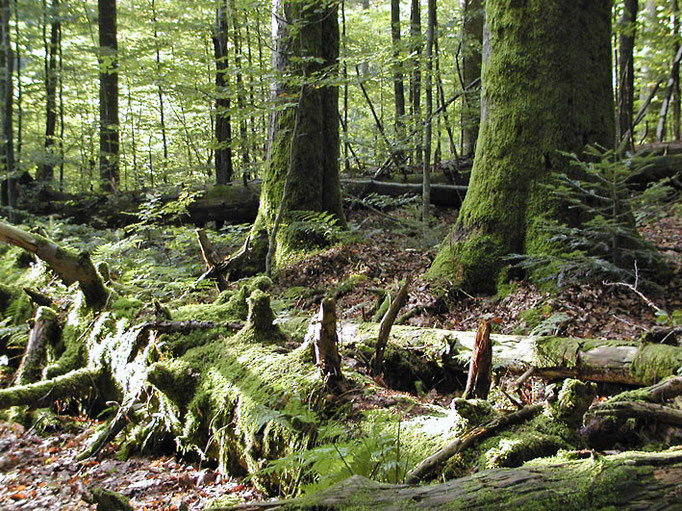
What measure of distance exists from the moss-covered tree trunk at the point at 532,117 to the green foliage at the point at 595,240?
0.20m

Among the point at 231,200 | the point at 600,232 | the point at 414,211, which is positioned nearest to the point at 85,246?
the point at 231,200

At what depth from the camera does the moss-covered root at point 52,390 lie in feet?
12.2

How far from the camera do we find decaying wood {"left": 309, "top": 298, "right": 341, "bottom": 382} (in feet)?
8.88

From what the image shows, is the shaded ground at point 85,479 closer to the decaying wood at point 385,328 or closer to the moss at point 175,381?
the moss at point 175,381

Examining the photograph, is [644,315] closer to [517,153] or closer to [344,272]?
[517,153]

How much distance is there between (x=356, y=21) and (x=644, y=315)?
17.7m

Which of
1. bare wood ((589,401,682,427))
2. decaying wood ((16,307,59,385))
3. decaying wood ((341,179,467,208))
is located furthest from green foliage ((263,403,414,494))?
decaying wood ((341,179,467,208))

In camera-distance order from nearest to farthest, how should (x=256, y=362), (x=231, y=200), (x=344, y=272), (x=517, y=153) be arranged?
1. (x=256, y=362)
2. (x=517, y=153)
3. (x=344, y=272)
4. (x=231, y=200)

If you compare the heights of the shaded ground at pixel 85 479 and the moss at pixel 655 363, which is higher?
the moss at pixel 655 363

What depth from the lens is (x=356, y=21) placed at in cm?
1873

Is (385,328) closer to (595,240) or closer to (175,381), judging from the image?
(175,381)

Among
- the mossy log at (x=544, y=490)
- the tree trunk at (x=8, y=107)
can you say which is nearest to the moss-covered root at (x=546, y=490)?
the mossy log at (x=544, y=490)

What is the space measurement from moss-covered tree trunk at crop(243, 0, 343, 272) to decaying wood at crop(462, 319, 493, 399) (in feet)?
17.2

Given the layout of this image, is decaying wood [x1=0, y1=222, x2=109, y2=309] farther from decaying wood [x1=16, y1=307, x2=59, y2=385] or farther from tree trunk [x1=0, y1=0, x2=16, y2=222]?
tree trunk [x1=0, y1=0, x2=16, y2=222]
